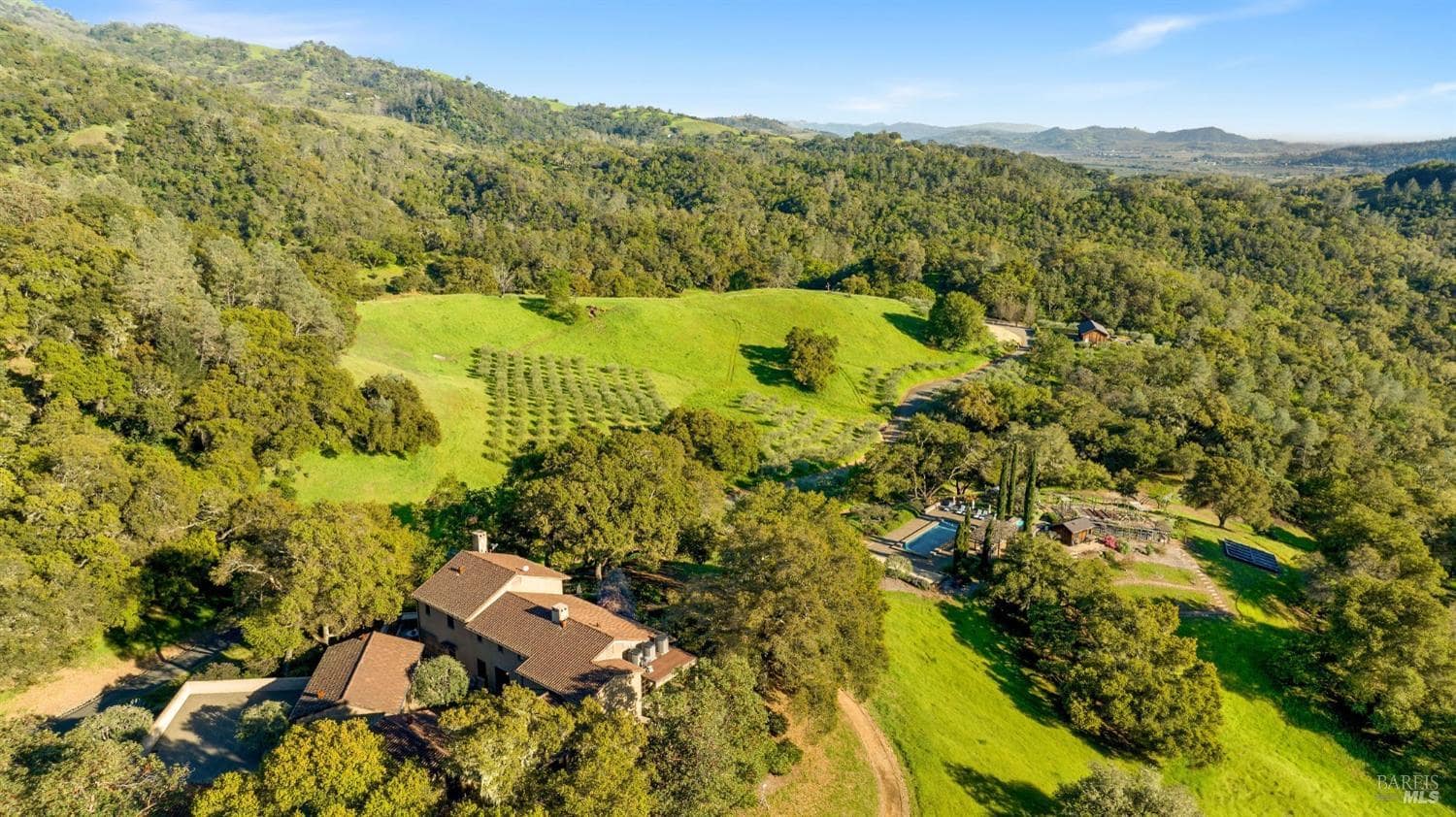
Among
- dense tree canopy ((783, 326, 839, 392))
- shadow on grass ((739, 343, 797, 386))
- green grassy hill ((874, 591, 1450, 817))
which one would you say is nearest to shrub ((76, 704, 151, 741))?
green grassy hill ((874, 591, 1450, 817))

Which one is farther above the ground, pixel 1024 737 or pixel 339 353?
pixel 339 353

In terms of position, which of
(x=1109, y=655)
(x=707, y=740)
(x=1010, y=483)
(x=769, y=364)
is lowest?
(x=1109, y=655)

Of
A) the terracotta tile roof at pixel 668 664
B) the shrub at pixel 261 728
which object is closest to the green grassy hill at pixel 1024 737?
the terracotta tile roof at pixel 668 664

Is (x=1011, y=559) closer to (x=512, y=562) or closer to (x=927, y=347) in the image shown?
(x=512, y=562)

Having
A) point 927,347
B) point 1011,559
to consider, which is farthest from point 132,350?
point 927,347

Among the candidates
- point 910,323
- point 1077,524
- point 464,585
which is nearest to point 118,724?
point 464,585

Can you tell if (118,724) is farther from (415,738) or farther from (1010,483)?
(1010,483)
